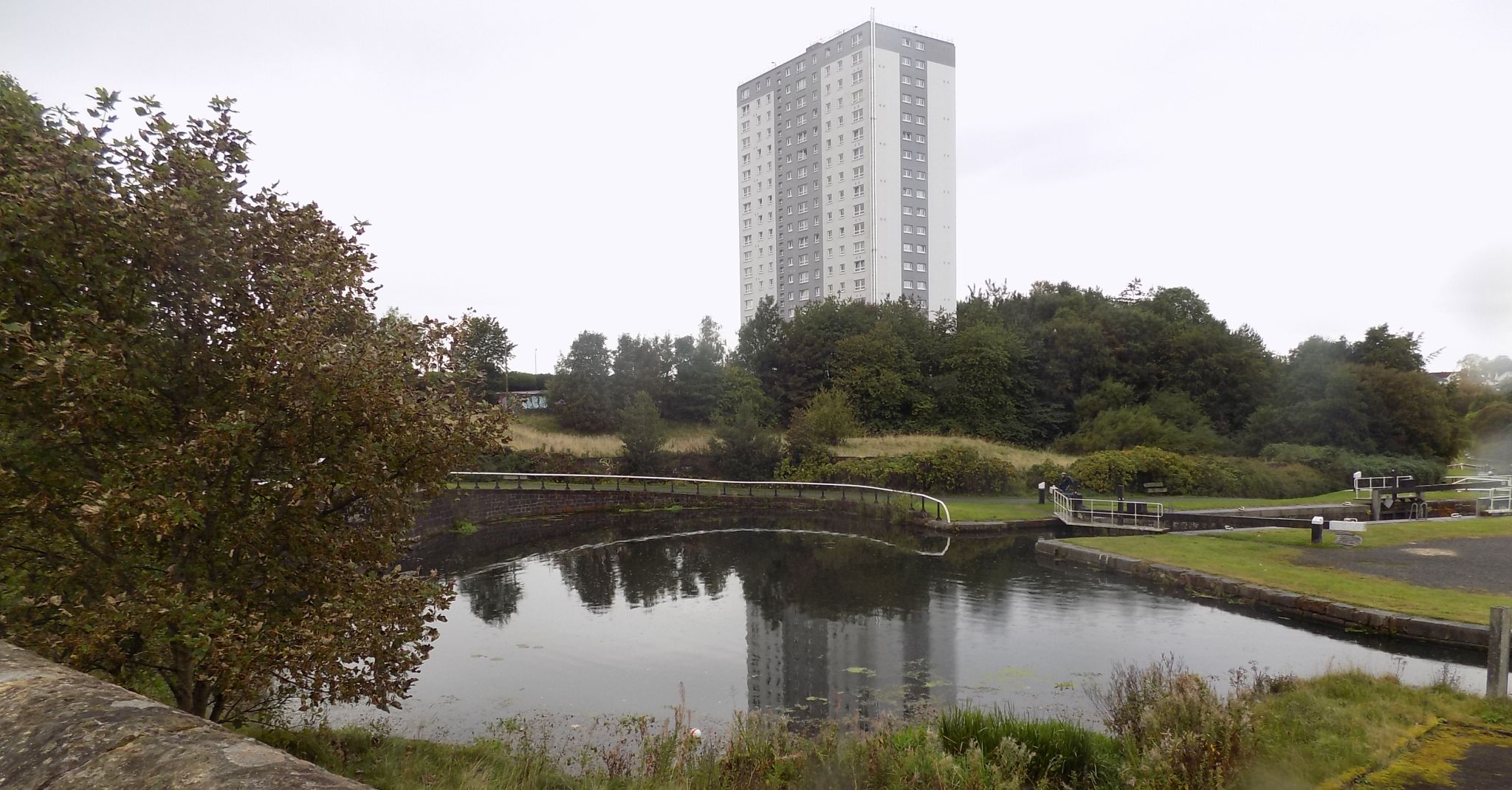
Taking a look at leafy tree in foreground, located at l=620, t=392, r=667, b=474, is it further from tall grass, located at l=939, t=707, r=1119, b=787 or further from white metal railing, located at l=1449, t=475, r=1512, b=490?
white metal railing, located at l=1449, t=475, r=1512, b=490

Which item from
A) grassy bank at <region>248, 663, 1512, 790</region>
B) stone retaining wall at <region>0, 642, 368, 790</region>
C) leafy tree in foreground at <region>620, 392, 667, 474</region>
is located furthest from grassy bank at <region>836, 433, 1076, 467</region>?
stone retaining wall at <region>0, 642, 368, 790</region>

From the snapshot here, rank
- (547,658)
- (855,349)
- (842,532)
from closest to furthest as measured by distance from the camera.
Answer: (547,658) → (842,532) → (855,349)

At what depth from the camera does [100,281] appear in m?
4.61

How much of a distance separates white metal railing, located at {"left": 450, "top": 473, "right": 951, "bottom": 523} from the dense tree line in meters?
7.83

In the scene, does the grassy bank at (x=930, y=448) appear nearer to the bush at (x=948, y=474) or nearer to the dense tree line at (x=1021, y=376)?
the bush at (x=948, y=474)

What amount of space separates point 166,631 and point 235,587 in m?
0.58

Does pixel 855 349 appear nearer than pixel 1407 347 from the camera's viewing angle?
No

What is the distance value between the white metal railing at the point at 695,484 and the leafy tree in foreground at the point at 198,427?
880 inches

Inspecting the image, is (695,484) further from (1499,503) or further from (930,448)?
(1499,503)

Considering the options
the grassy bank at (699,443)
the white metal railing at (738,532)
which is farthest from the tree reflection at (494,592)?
the grassy bank at (699,443)

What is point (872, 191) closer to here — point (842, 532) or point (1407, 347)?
point (1407, 347)

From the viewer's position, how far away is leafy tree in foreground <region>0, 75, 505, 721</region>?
14.1 ft

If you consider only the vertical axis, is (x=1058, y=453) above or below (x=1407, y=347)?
below

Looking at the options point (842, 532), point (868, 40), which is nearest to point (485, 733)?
point (842, 532)
